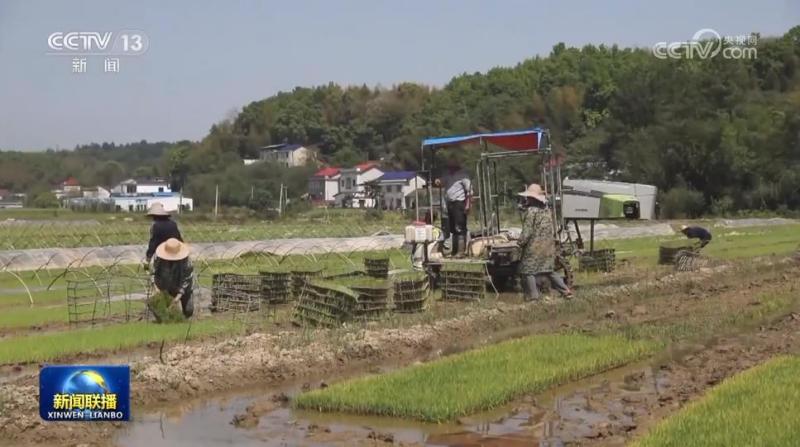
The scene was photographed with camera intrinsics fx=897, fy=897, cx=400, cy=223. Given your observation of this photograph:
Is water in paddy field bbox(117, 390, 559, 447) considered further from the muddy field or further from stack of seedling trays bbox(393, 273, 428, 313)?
stack of seedling trays bbox(393, 273, 428, 313)

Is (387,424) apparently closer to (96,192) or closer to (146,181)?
(146,181)

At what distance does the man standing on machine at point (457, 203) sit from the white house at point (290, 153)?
77075mm

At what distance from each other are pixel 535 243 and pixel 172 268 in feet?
15.8

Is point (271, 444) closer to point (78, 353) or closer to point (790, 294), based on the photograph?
point (78, 353)

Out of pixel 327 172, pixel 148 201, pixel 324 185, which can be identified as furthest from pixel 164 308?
pixel 327 172

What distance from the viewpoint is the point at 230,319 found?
12180mm

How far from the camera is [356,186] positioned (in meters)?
83.2

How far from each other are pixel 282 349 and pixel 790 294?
841 centimetres

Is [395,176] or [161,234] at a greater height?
[395,176]

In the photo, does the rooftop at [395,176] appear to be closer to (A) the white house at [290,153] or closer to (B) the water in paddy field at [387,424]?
(A) the white house at [290,153]

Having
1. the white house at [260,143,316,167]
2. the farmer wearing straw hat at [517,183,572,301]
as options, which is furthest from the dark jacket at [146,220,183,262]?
the white house at [260,143,316,167]

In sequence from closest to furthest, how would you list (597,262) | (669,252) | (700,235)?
1. (597,262)
2. (669,252)
3. (700,235)

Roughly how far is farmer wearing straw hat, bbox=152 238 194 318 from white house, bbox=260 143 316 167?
79.6 meters

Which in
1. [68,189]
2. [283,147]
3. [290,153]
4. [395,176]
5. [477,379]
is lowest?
[477,379]
